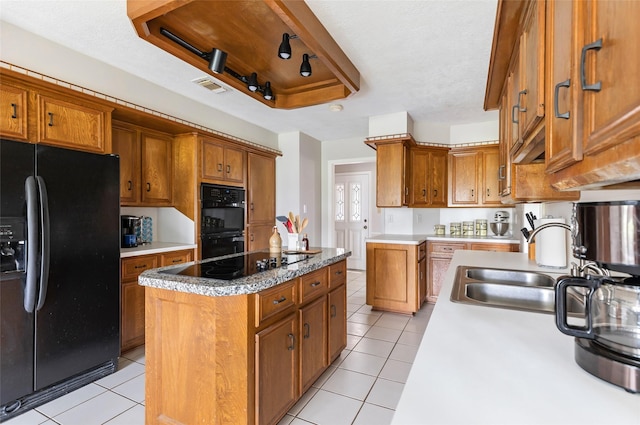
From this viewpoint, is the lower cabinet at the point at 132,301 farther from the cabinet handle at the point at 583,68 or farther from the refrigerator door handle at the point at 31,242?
the cabinet handle at the point at 583,68

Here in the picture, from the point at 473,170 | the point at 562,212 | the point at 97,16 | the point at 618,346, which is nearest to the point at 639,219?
the point at 618,346

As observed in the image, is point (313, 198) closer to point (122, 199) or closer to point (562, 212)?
point (122, 199)

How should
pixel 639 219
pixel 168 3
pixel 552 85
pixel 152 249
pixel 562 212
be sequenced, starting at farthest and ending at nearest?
pixel 152 249 < pixel 562 212 < pixel 168 3 < pixel 552 85 < pixel 639 219

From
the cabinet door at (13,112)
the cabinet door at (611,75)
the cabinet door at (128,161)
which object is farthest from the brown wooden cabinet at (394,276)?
the cabinet door at (13,112)

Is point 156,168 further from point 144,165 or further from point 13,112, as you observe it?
point 13,112

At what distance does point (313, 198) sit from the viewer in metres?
5.31

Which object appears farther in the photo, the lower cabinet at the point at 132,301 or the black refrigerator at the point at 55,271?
the lower cabinet at the point at 132,301

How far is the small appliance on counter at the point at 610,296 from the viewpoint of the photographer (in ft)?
2.12

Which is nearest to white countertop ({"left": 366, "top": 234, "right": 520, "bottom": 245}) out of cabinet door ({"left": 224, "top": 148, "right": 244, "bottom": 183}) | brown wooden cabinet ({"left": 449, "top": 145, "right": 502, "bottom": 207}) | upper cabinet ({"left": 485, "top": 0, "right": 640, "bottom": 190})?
brown wooden cabinet ({"left": 449, "top": 145, "right": 502, "bottom": 207})

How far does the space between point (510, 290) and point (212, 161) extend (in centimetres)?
308

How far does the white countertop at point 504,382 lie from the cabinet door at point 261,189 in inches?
134

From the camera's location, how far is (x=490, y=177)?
13.7 feet

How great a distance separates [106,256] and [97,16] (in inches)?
65.1

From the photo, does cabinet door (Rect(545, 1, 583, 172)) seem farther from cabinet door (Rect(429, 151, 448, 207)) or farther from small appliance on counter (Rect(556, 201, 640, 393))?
cabinet door (Rect(429, 151, 448, 207))
